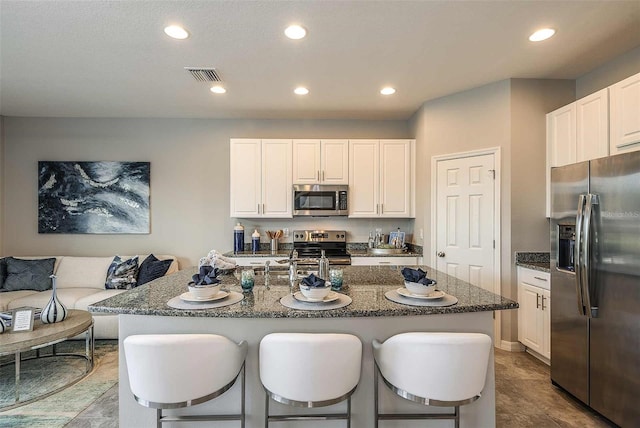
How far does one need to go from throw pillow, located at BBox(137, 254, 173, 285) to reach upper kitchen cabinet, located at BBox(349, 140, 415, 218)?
7.89 ft

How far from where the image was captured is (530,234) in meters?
3.09

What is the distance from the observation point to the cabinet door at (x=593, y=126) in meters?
2.40

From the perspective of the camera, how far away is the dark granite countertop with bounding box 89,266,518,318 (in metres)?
1.51

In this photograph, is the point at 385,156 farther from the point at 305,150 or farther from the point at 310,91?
the point at 310,91

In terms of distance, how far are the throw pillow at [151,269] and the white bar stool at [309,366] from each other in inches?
111

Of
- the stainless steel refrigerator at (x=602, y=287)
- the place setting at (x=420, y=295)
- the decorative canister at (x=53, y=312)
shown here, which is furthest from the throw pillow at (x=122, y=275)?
the stainless steel refrigerator at (x=602, y=287)

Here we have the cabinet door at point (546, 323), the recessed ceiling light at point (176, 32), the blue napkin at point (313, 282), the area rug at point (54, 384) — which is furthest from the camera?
the cabinet door at point (546, 323)

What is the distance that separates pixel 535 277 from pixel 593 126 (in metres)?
1.36

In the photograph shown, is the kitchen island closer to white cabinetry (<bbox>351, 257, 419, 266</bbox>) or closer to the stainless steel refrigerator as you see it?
the stainless steel refrigerator

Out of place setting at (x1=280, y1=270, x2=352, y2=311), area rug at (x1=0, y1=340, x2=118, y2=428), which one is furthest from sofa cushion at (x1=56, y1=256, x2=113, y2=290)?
place setting at (x1=280, y1=270, x2=352, y2=311)

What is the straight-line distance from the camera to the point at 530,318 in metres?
2.89

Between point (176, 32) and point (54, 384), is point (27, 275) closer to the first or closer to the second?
point (54, 384)

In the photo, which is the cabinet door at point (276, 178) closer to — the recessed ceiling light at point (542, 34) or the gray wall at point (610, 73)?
the recessed ceiling light at point (542, 34)

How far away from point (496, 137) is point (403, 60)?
1.33 meters
